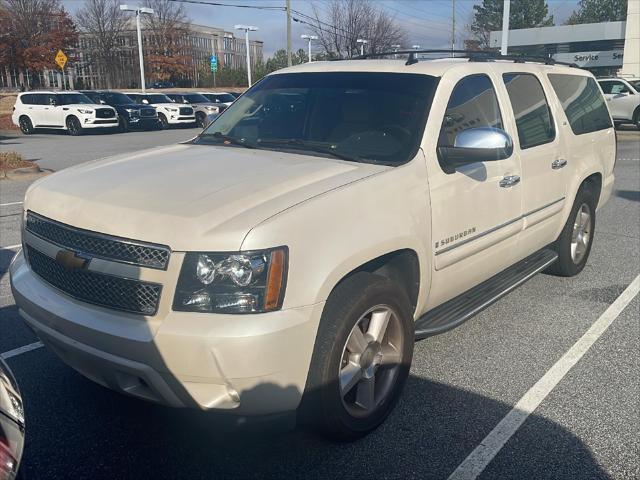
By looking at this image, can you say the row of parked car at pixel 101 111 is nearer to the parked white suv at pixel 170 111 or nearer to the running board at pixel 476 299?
the parked white suv at pixel 170 111

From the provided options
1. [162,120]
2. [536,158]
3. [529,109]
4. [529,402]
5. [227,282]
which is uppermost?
[529,109]

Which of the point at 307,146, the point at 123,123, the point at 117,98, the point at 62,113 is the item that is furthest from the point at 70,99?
the point at 307,146

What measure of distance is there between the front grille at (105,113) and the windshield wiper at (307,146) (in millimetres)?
23285

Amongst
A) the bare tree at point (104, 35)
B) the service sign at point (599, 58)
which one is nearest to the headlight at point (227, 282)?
the service sign at point (599, 58)

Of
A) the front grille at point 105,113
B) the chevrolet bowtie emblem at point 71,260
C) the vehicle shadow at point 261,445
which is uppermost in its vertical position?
the chevrolet bowtie emblem at point 71,260

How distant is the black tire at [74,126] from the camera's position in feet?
84.0

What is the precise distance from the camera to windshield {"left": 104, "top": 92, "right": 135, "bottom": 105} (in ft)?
92.8

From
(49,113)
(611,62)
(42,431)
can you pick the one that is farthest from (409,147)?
(611,62)

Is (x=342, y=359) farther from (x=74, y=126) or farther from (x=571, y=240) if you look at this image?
(x=74, y=126)

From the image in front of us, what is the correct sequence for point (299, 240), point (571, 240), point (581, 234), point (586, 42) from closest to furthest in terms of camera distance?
point (299, 240) < point (571, 240) < point (581, 234) < point (586, 42)

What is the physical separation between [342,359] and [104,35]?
6199 centimetres

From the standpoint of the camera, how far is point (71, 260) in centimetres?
298

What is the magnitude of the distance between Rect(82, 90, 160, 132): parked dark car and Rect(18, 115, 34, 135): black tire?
2714 millimetres

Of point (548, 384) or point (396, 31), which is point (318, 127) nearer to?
point (548, 384)
